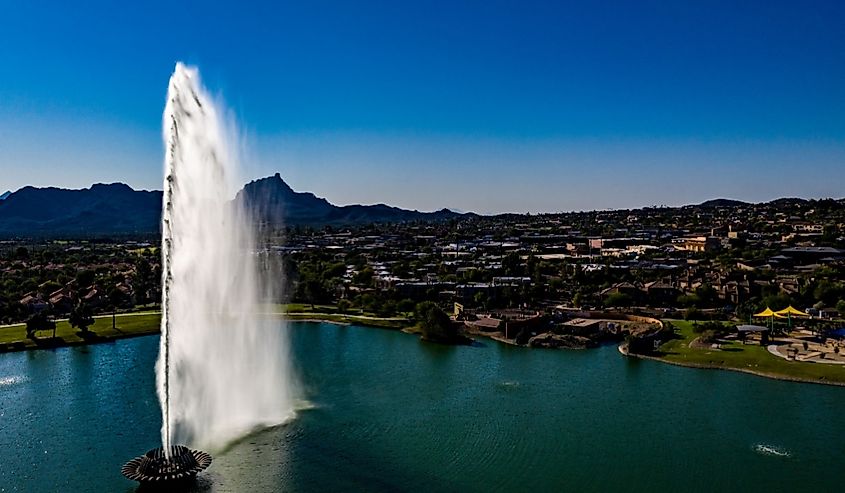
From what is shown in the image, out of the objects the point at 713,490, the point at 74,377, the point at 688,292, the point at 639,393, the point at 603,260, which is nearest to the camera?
the point at 713,490

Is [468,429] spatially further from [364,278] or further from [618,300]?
[364,278]

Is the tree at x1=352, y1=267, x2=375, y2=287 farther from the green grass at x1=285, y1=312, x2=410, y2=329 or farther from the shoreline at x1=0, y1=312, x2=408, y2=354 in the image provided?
the shoreline at x1=0, y1=312, x2=408, y2=354

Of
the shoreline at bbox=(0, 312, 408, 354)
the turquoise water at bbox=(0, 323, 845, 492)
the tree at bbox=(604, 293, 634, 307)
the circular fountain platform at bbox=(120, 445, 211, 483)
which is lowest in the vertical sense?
the turquoise water at bbox=(0, 323, 845, 492)

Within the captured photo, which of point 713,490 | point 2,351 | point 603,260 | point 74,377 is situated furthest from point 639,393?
point 603,260

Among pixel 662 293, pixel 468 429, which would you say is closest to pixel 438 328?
pixel 468 429

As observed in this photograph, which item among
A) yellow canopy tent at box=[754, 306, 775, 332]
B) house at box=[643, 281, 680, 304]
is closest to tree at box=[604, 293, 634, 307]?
house at box=[643, 281, 680, 304]

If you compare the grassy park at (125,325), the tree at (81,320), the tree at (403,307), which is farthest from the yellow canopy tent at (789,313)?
the tree at (81,320)

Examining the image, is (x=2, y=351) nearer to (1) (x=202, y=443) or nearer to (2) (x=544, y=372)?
(1) (x=202, y=443)
